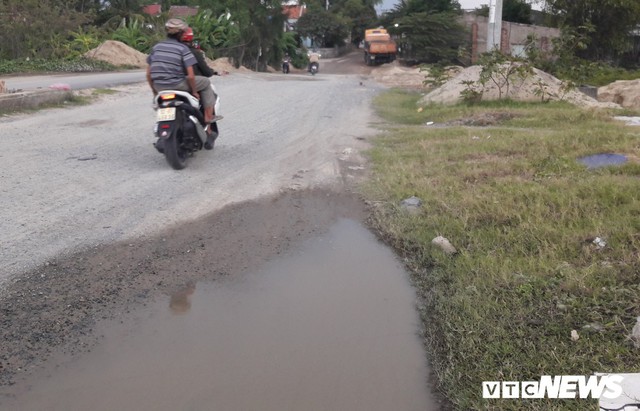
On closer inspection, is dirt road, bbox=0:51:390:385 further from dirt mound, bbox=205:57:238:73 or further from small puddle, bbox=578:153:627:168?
dirt mound, bbox=205:57:238:73

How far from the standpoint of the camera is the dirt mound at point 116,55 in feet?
103

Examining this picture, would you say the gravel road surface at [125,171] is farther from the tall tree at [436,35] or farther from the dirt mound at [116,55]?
the tall tree at [436,35]

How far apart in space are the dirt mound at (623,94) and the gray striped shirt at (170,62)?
42.7 ft

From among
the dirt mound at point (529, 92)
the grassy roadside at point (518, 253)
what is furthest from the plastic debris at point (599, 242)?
the dirt mound at point (529, 92)

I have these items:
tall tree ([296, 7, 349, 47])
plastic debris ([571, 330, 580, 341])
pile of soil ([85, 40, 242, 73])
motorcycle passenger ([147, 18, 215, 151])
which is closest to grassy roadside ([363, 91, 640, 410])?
plastic debris ([571, 330, 580, 341])

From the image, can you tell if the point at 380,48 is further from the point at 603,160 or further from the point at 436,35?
the point at 603,160

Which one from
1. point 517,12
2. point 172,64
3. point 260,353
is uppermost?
point 517,12

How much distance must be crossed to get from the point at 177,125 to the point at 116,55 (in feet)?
88.4

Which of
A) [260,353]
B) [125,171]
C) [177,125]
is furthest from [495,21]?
[260,353]

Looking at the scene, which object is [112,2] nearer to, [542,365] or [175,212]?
[175,212]

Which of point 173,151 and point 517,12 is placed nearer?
point 173,151

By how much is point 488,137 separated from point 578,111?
326 cm

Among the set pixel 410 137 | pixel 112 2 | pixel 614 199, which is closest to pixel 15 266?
pixel 614 199

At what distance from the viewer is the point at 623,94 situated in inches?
674
